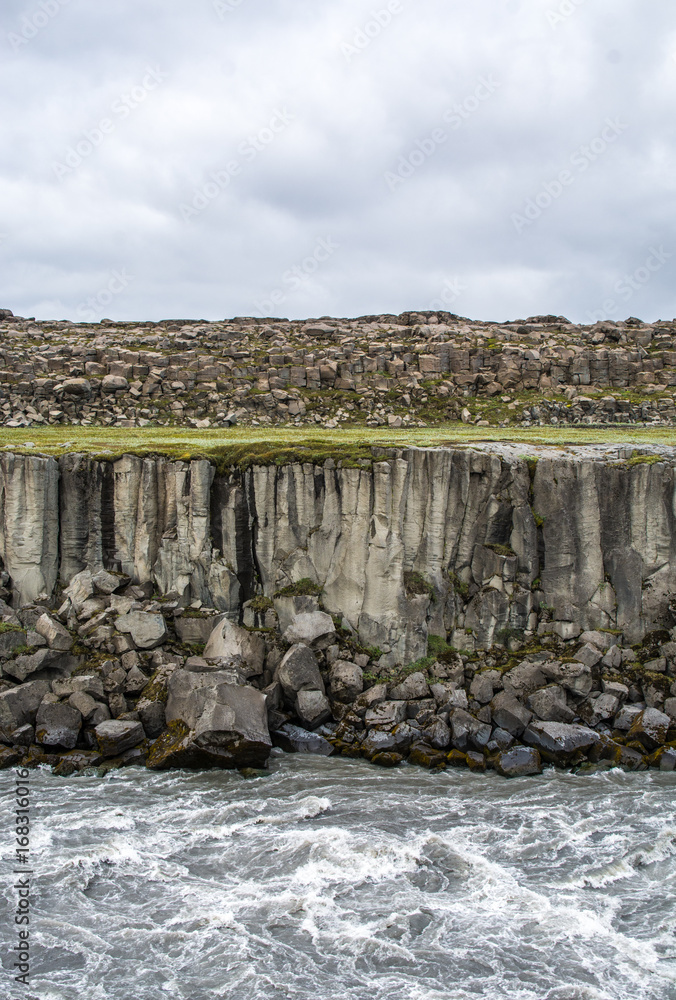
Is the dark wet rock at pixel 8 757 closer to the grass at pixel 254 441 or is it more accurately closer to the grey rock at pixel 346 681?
the grey rock at pixel 346 681

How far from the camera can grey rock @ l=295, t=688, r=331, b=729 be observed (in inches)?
867

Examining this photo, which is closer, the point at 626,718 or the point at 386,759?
the point at 386,759

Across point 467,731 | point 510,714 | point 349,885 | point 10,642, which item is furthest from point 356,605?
point 10,642

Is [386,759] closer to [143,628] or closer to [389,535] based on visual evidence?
[389,535]

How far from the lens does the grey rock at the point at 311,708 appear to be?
22016mm

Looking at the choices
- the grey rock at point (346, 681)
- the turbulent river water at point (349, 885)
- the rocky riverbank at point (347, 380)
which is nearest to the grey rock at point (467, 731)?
the turbulent river water at point (349, 885)

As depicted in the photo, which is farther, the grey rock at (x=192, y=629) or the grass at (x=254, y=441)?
the grass at (x=254, y=441)

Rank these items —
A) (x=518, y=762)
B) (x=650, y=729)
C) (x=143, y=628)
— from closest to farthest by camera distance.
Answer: (x=518, y=762) < (x=650, y=729) < (x=143, y=628)

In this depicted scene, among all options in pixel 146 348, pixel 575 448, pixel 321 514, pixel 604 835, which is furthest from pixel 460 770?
pixel 146 348

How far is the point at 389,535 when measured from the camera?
2506 cm

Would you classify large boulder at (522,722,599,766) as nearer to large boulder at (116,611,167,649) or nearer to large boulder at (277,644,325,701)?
large boulder at (277,644,325,701)

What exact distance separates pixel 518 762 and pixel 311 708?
6.17 meters

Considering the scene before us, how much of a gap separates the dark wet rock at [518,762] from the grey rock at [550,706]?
1.47 m

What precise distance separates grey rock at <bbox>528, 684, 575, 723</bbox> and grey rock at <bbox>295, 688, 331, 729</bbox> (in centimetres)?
624
